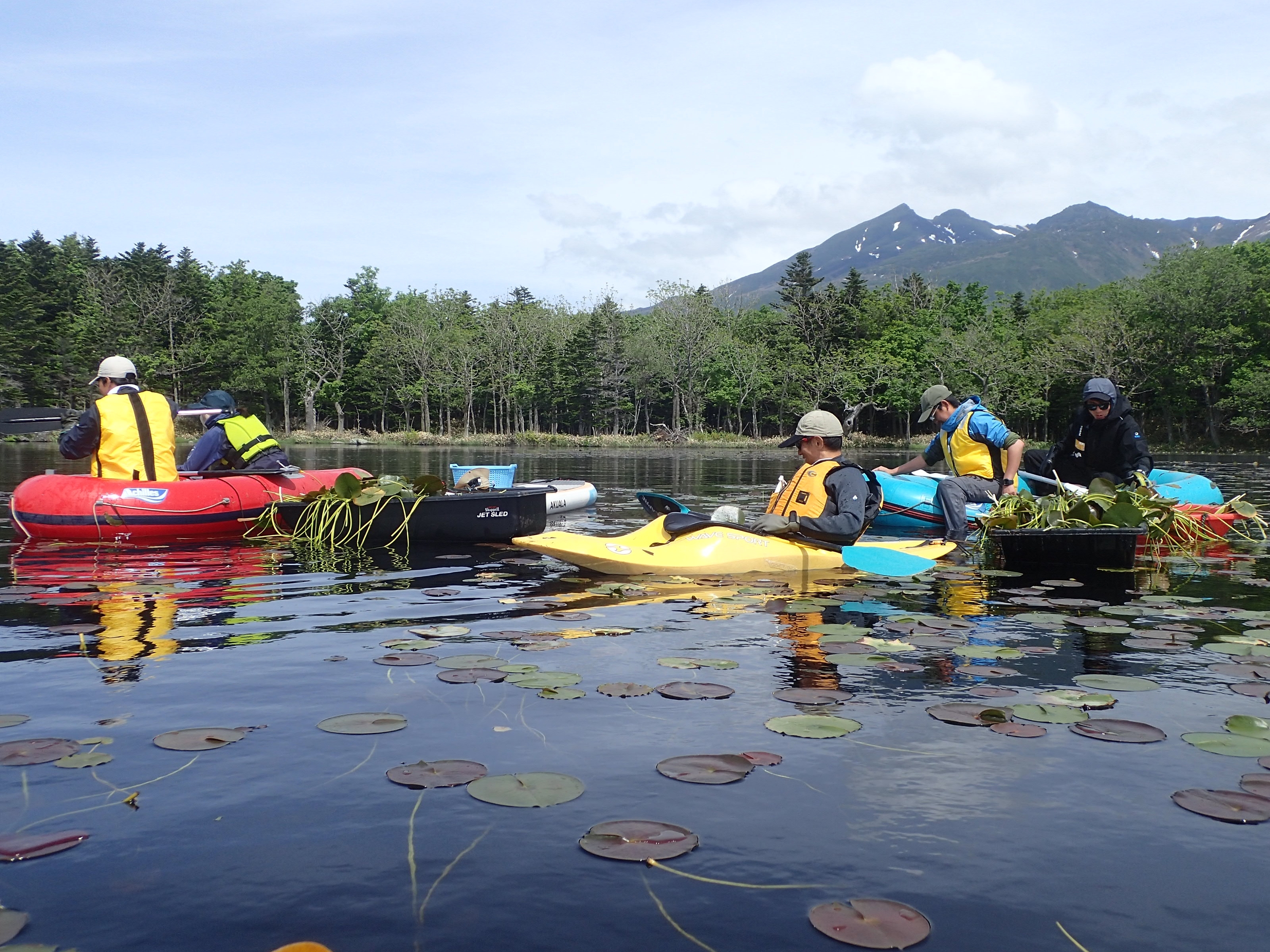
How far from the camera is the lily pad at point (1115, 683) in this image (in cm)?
444

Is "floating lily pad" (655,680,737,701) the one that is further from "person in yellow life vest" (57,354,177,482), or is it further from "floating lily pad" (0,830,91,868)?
"person in yellow life vest" (57,354,177,482)

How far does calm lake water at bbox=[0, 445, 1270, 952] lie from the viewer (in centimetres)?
236

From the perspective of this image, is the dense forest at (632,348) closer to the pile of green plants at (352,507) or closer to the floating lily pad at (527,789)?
the pile of green plants at (352,507)

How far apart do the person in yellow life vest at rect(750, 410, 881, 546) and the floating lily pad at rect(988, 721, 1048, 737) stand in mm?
3683

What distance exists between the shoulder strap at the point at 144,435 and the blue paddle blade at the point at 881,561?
6.97 metres

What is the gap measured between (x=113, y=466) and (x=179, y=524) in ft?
2.81

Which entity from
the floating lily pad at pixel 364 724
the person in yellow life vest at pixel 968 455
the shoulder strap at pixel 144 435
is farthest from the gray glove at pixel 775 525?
the shoulder strap at pixel 144 435

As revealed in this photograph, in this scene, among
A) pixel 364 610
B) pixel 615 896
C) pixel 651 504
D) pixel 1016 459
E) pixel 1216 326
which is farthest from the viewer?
pixel 1216 326

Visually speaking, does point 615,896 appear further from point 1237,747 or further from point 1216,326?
point 1216,326

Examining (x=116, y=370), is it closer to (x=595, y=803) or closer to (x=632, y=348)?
(x=595, y=803)

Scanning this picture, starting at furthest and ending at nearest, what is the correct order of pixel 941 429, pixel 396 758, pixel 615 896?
pixel 941 429
pixel 396 758
pixel 615 896

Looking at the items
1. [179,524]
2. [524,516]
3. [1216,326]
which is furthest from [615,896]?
[1216,326]

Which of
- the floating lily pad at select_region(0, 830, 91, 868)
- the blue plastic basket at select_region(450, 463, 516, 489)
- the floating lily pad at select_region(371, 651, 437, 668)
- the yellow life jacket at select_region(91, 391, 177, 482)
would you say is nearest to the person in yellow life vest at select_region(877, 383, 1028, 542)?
the blue plastic basket at select_region(450, 463, 516, 489)

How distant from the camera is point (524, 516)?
10.2 meters
